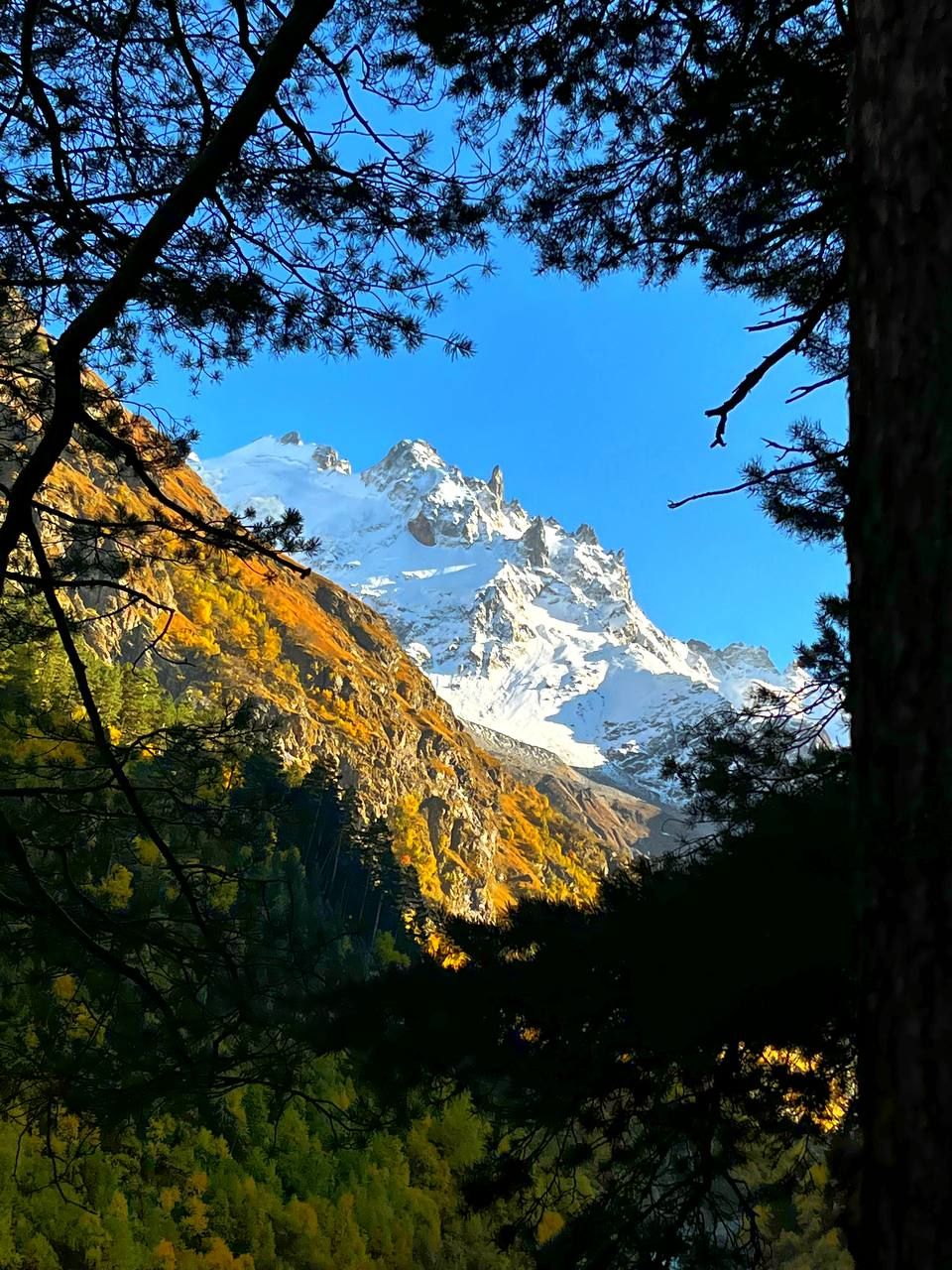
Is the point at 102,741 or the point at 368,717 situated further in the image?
the point at 368,717

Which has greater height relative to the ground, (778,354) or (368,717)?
(368,717)

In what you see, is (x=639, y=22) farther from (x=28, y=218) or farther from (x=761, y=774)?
(x=761, y=774)

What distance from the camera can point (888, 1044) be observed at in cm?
104

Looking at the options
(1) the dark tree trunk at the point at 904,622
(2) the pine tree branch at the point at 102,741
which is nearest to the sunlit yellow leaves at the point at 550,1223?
(2) the pine tree branch at the point at 102,741

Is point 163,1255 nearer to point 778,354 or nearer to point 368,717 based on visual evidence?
point 778,354

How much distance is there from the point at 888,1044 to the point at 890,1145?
0.11 meters

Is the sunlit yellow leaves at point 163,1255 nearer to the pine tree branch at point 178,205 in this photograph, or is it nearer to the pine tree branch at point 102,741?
the pine tree branch at point 102,741

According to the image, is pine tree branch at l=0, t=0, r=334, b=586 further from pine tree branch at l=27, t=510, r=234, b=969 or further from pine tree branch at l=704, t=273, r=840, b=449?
pine tree branch at l=704, t=273, r=840, b=449

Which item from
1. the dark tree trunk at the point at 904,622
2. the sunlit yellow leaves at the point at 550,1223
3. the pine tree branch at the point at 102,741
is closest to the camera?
the dark tree trunk at the point at 904,622

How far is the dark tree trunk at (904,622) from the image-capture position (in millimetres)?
997

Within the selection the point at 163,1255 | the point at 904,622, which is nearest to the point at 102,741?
the point at 904,622

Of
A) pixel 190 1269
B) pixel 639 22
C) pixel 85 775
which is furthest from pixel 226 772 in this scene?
pixel 190 1269

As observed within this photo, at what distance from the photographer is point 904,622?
1103 millimetres

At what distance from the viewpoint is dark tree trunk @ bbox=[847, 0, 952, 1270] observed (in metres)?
1.00
